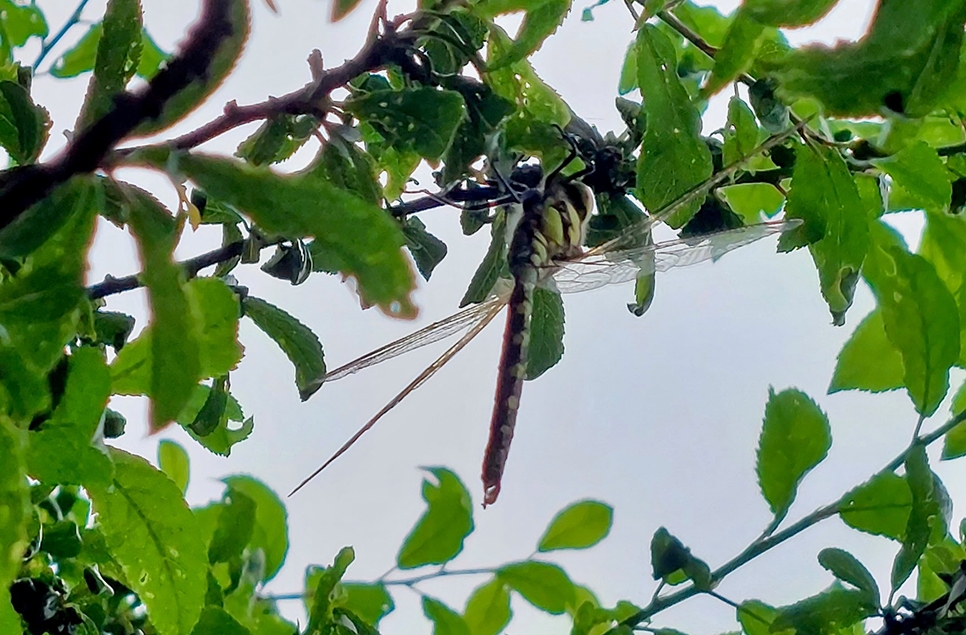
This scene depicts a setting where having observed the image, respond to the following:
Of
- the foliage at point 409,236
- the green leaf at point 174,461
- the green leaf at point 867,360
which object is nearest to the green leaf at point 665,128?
the foliage at point 409,236

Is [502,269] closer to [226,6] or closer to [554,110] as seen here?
[554,110]

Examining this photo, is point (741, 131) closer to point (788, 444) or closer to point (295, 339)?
point (788, 444)

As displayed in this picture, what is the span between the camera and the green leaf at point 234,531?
685 mm

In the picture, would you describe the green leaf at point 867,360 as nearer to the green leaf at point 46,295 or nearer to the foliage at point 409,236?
the foliage at point 409,236

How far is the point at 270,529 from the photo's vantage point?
79 centimetres

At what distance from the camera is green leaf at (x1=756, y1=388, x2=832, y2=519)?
60 centimetres

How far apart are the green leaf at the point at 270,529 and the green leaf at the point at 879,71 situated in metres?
0.59

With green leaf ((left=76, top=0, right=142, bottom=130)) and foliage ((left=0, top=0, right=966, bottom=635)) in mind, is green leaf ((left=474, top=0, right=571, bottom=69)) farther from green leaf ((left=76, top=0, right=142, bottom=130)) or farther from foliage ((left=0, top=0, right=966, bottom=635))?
green leaf ((left=76, top=0, right=142, bottom=130))

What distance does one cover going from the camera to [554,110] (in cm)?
57

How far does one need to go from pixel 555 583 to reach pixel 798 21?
623 millimetres

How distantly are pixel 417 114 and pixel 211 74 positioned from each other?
7.6 inches

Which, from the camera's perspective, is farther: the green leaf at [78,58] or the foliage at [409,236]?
the green leaf at [78,58]

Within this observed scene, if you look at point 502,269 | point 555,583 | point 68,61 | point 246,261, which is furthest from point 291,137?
point 555,583

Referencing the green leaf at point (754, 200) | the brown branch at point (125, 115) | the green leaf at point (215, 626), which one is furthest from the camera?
the green leaf at point (754, 200)
